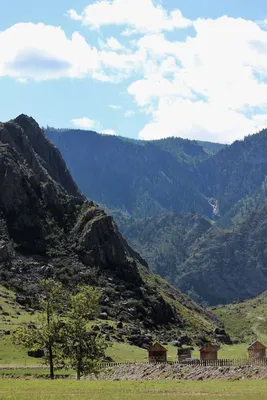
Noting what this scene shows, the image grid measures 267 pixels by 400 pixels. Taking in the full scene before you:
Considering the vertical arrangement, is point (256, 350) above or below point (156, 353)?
above

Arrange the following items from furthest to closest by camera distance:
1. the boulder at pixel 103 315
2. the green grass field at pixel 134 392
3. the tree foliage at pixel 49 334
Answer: the boulder at pixel 103 315 < the tree foliage at pixel 49 334 < the green grass field at pixel 134 392

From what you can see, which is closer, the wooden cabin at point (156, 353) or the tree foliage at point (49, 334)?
the tree foliage at point (49, 334)

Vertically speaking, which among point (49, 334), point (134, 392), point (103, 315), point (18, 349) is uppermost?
point (103, 315)

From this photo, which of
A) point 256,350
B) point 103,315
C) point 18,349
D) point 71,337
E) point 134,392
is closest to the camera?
point 134,392

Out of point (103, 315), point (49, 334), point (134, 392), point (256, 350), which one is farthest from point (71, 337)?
point (103, 315)

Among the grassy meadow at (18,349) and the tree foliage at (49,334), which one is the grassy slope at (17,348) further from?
the tree foliage at (49,334)

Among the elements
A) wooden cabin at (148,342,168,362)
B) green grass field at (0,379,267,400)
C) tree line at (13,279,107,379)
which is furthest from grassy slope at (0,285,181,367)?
green grass field at (0,379,267,400)

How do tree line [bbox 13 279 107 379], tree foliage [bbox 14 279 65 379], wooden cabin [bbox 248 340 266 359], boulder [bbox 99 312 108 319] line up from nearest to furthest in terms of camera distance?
tree foliage [bbox 14 279 65 379], tree line [bbox 13 279 107 379], wooden cabin [bbox 248 340 266 359], boulder [bbox 99 312 108 319]

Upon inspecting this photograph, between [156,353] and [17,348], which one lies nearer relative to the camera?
[156,353]

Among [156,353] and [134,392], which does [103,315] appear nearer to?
[156,353]

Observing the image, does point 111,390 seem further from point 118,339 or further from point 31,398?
point 118,339

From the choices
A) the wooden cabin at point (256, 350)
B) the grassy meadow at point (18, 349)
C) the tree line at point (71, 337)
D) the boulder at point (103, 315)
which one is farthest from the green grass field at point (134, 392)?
the boulder at point (103, 315)

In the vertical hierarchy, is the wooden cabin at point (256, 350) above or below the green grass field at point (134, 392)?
above

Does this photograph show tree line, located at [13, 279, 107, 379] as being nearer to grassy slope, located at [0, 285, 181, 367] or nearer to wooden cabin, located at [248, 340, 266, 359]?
grassy slope, located at [0, 285, 181, 367]
